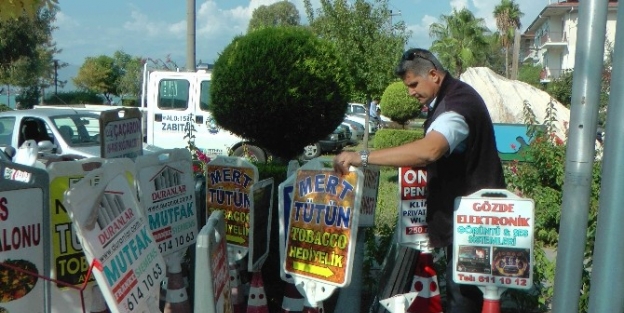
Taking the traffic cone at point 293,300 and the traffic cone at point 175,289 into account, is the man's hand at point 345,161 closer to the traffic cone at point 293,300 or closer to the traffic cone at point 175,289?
the traffic cone at point 293,300

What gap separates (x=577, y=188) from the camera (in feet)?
11.4

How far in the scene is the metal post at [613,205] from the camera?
3240mm

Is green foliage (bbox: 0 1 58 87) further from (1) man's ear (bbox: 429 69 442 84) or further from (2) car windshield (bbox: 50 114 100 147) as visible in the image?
(1) man's ear (bbox: 429 69 442 84)

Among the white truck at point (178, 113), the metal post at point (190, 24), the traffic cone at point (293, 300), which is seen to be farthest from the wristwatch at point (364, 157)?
the white truck at point (178, 113)

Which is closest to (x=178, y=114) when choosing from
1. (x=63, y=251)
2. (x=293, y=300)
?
(x=293, y=300)

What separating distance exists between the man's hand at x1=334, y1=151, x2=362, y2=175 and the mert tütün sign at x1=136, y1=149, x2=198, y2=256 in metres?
1.06

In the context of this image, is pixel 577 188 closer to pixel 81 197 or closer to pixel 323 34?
pixel 81 197

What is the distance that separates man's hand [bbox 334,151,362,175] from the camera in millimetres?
3861

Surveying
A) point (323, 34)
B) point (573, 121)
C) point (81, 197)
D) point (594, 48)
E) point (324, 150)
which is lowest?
point (324, 150)

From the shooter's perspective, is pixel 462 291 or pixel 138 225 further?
pixel 462 291

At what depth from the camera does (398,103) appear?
68.2ft

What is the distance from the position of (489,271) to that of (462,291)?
0.38 metres

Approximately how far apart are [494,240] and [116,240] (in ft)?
6.25

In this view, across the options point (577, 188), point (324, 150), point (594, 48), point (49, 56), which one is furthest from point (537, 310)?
point (49, 56)
